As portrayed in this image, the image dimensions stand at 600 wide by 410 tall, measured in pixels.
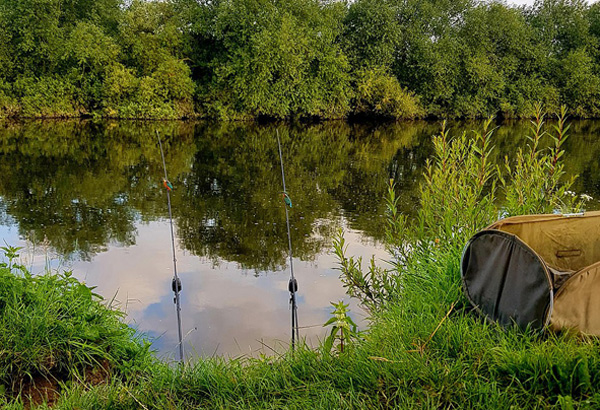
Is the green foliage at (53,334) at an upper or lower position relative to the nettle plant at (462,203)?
lower

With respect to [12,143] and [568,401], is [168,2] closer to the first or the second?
[12,143]

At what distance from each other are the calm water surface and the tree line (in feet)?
36.7

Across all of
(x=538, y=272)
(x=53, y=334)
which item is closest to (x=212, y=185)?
(x=53, y=334)

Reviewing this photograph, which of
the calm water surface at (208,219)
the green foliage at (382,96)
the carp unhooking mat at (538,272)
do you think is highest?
the green foliage at (382,96)

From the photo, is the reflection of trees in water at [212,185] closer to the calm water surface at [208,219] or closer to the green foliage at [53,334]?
the calm water surface at [208,219]

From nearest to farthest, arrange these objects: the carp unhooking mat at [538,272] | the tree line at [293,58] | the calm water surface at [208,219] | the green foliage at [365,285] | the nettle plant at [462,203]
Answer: the carp unhooking mat at [538,272] < the nettle plant at [462,203] < the green foliage at [365,285] < the calm water surface at [208,219] < the tree line at [293,58]

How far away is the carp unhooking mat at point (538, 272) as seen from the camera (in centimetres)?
310

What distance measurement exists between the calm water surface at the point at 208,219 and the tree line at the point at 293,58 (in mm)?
11199

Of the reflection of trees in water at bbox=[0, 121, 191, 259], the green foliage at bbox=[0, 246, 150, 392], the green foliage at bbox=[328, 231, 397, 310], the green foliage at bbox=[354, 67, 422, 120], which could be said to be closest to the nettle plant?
the green foliage at bbox=[328, 231, 397, 310]

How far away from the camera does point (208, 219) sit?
31.4ft

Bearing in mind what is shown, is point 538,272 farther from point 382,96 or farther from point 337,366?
point 382,96

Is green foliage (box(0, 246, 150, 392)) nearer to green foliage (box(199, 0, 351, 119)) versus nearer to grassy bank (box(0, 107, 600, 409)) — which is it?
grassy bank (box(0, 107, 600, 409))

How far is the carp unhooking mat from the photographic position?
310 centimetres

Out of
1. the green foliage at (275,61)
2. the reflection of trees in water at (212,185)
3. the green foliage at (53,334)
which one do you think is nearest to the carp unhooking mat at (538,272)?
the green foliage at (53,334)
